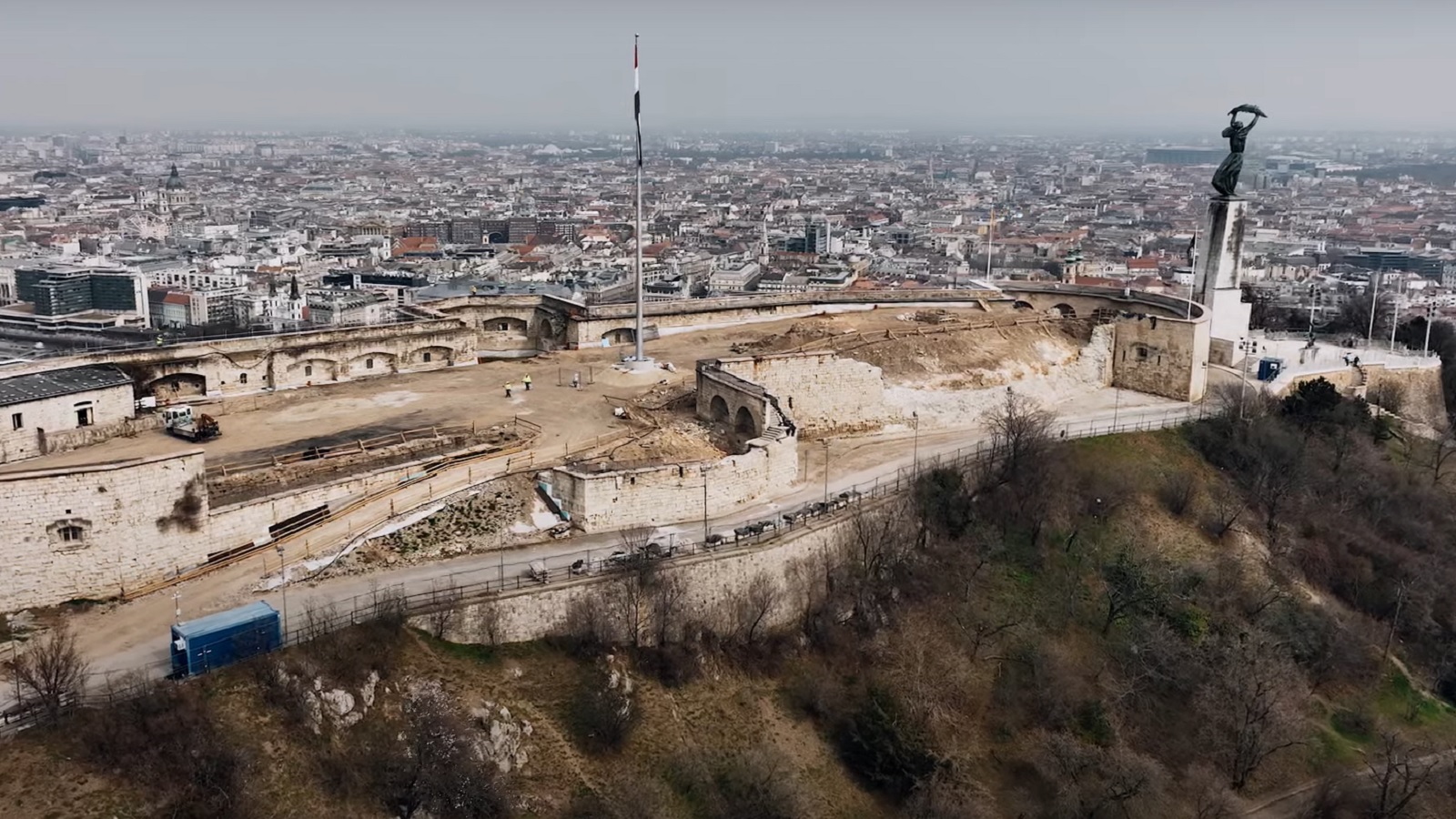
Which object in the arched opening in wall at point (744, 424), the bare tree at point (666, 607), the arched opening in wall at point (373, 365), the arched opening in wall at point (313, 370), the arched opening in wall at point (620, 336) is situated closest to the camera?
the bare tree at point (666, 607)

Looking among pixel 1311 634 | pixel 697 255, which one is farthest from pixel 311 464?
pixel 697 255

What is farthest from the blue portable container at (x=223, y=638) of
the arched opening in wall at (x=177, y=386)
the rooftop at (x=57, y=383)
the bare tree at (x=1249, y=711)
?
the bare tree at (x=1249, y=711)

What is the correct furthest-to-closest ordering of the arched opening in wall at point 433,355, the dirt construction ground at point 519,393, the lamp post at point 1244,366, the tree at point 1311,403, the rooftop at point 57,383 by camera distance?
the lamp post at point 1244,366 → the tree at point 1311,403 → the arched opening in wall at point 433,355 → the dirt construction ground at point 519,393 → the rooftop at point 57,383

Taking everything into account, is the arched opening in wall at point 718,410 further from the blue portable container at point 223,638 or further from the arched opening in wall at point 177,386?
the blue portable container at point 223,638

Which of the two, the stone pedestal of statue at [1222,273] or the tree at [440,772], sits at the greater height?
the stone pedestal of statue at [1222,273]

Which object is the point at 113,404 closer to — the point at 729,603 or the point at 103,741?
the point at 103,741
